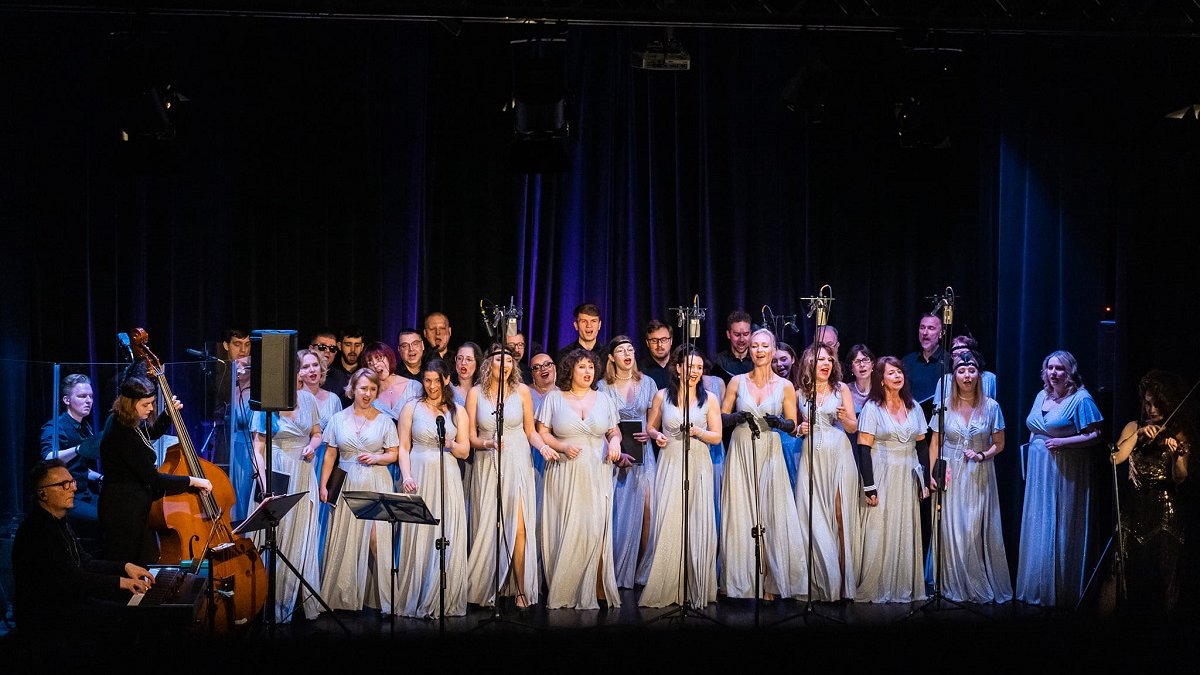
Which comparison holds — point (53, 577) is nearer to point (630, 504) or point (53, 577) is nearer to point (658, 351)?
point (630, 504)

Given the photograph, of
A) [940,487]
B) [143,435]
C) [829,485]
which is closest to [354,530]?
[143,435]

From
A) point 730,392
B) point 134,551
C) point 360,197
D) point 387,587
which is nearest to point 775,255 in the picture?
point 730,392

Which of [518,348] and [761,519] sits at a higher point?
[518,348]

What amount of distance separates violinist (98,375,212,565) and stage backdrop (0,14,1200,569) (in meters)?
2.14

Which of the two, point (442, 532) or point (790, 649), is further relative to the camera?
point (442, 532)

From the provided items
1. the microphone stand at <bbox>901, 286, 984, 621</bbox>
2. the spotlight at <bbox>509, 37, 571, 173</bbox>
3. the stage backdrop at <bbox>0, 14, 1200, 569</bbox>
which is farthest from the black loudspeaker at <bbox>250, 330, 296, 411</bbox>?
the microphone stand at <bbox>901, 286, 984, 621</bbox>

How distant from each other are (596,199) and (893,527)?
3.33m

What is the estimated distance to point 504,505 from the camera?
757cm

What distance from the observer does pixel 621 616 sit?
24.1ft

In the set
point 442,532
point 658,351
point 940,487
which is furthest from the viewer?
point 658,351

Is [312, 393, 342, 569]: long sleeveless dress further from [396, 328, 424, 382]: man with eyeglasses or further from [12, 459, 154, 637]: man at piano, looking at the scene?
[12, 459, 154, 637]: man at piano

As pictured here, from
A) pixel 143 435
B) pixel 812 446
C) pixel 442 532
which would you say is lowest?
pixel 442 532

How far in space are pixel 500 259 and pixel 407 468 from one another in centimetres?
226

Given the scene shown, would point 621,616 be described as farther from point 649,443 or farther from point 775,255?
point 775,255
